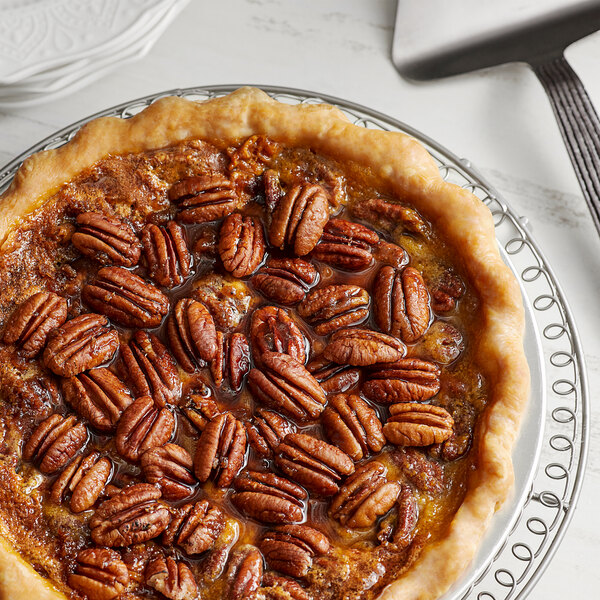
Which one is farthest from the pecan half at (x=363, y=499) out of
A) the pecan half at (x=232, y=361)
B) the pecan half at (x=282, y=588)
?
the pecan half at (x=232, y=361)

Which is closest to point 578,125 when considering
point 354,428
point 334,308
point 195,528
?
point 334,308

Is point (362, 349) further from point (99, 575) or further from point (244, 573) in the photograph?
point (99, 575)

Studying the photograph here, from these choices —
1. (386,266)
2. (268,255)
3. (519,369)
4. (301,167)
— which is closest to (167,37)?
(301,167)

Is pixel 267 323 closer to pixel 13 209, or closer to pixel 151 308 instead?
pixel 151 308

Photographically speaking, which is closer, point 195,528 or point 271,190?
point 195,528

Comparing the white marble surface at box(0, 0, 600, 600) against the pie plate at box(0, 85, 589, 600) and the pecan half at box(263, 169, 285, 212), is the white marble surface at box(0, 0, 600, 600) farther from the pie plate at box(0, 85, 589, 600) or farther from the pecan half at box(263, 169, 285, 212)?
the pecan half at box(263, 169, 285, 212)
